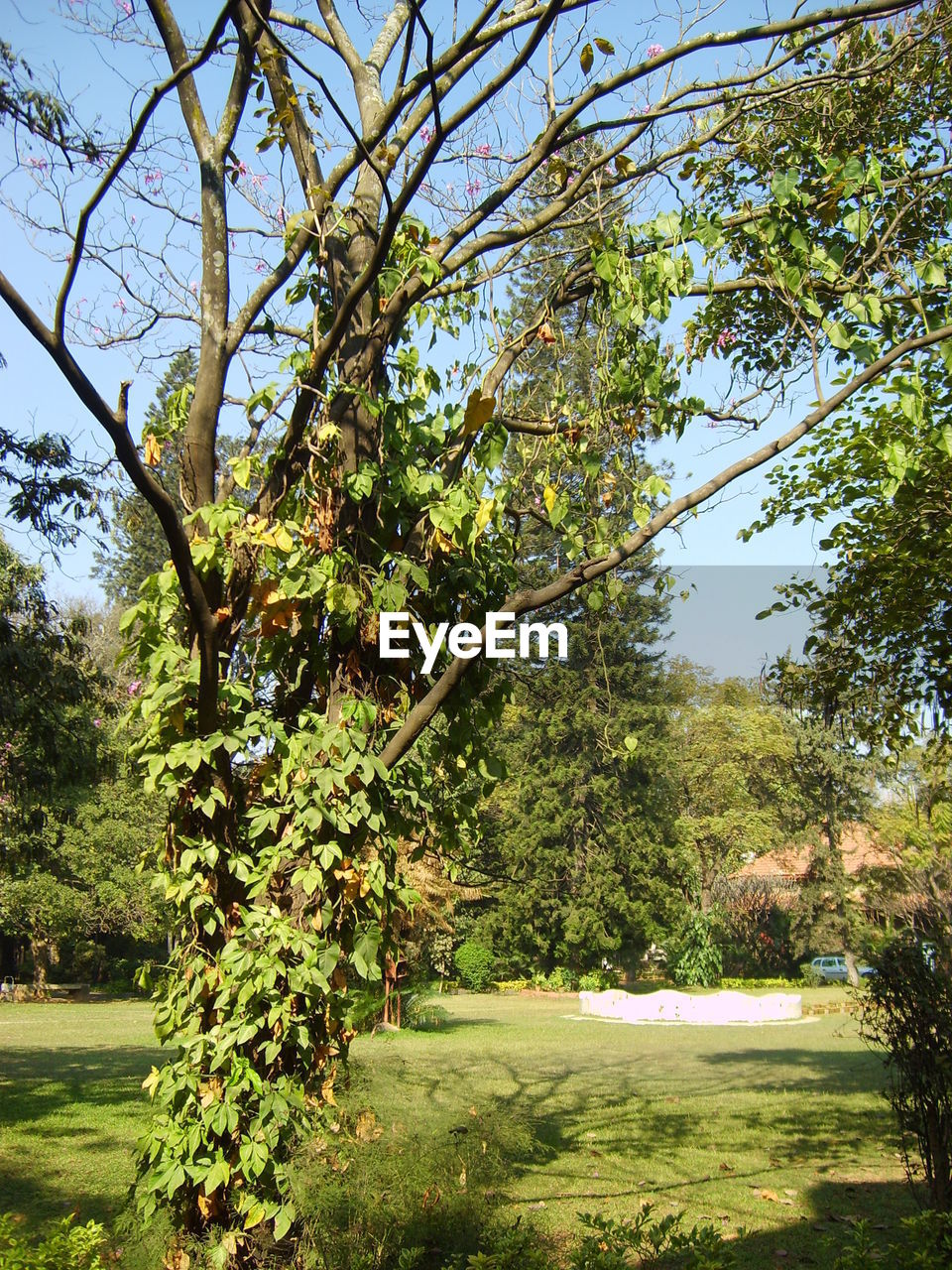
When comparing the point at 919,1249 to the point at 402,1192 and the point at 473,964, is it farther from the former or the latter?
the point at 473,964

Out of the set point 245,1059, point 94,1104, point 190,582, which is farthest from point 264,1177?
point 94,1104

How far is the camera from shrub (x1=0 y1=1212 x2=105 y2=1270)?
2.57 m

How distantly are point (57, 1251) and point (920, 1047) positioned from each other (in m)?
4.00

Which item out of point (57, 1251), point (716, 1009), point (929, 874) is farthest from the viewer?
point (716, 1009)

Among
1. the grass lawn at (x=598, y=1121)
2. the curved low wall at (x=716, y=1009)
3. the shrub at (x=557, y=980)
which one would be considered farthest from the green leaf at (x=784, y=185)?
the shrub at (x=557, y=980)

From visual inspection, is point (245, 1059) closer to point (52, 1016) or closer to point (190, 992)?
point (190, 992)

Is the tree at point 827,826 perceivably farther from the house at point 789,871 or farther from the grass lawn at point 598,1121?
the grass lawn at point 598,1121

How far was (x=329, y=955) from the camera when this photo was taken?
3990 millimetres

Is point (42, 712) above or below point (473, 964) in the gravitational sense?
above

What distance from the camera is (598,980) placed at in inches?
1176

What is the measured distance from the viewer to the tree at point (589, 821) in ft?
97.5

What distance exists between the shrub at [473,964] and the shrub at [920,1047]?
2635cm

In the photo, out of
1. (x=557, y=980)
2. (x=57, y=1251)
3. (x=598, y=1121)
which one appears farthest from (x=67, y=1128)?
(x=557, y=980)

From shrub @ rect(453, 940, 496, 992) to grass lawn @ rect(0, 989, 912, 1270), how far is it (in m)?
13.7
